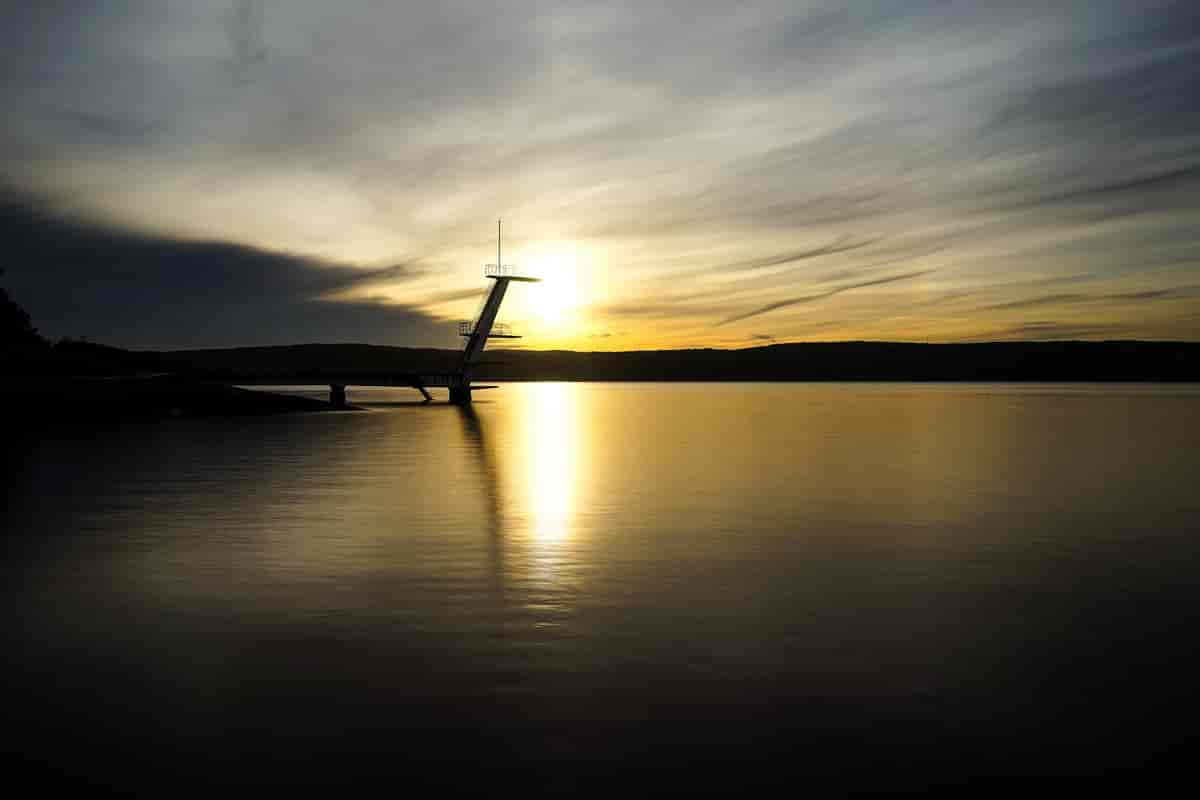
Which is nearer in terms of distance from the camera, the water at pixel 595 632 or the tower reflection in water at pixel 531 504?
the water at pixel 595 632

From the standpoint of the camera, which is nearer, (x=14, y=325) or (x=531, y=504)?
(x=531, y=504)

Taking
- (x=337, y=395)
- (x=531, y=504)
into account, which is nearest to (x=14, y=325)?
(x=337, y=395)

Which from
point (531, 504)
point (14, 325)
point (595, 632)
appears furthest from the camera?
Answer: point (14, 325)

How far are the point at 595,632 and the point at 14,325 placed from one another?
416 feet

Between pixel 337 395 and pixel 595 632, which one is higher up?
pixel 337 395

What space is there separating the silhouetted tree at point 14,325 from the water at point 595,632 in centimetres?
9320

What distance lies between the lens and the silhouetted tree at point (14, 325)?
105188mm

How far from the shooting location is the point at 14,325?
365 feet

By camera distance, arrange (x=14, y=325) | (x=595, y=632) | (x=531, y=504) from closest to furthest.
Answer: (x=595, y=632) → (x=531, y=504) → (x=14, y=325)

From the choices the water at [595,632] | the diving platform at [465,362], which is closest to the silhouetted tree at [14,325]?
the diving platform at [465,362]

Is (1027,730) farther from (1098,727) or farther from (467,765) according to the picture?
(467,765)

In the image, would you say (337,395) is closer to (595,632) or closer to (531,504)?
(531,504)

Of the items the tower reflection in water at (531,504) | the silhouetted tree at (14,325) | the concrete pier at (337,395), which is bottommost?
the tower reflection in water at (531,504)

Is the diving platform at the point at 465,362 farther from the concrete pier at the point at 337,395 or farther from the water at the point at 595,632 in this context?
the water at the point at 595,632
